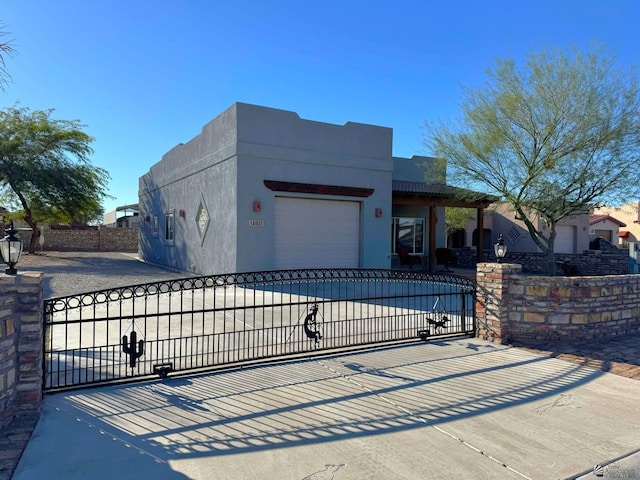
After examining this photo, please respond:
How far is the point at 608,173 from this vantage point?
14.3 metres

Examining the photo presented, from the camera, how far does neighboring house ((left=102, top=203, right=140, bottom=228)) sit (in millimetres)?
42500

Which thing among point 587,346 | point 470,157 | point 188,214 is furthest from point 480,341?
point 188,214

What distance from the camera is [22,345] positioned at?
3.85 m

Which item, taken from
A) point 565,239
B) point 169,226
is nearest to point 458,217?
point 565,239

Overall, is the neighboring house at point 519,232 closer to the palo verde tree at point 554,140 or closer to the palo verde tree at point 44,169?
the palo verde tree at point 554,140

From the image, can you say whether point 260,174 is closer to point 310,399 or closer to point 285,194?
point 285,194

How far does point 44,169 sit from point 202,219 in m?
13.1

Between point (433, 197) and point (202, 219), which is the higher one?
point (433, 197)

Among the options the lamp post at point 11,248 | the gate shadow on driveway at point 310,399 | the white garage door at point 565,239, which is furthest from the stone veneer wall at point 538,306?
the white garage door at point 565,239

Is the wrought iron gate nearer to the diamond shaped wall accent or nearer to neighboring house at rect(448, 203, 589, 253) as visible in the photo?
the diamond shaped wall accent

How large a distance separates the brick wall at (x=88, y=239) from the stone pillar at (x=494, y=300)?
103 ft

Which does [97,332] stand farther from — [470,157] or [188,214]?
[470,157]

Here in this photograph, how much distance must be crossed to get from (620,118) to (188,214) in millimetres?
15351

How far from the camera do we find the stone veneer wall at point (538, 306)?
6742 mm
